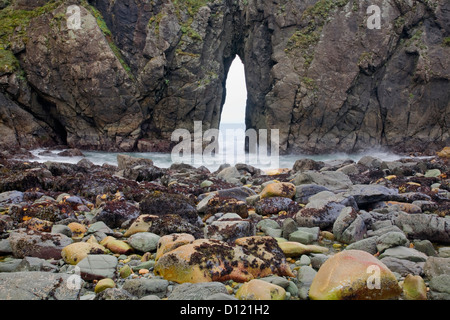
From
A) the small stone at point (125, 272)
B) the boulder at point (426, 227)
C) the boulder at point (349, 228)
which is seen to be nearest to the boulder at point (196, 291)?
the small stone at point (125, 272)

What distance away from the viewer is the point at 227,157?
2873 cm

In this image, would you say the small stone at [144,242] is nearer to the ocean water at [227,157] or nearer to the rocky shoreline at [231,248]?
the rocky shoreline at [231,248]

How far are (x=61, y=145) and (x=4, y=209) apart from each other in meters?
21.0

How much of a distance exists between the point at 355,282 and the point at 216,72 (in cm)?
2875

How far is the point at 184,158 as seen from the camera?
89.6ft

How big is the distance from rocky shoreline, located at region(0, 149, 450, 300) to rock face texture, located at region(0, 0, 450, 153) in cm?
1946

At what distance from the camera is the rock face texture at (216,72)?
26.3 m

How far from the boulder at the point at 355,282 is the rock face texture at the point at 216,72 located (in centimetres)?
2563

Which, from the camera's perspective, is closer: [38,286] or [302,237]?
[38,286]

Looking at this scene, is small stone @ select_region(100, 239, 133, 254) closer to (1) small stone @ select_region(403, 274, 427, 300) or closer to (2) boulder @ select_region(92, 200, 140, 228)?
(2) boulder @ select_region(92, 200, 140, 228)

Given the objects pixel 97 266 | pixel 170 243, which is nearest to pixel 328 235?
pixel 170 243

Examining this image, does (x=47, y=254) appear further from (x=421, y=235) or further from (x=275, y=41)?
(x=275, y=41)

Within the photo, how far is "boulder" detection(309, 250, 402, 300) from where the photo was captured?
11.7 ft

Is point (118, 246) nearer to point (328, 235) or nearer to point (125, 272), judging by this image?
point (125, 272)
